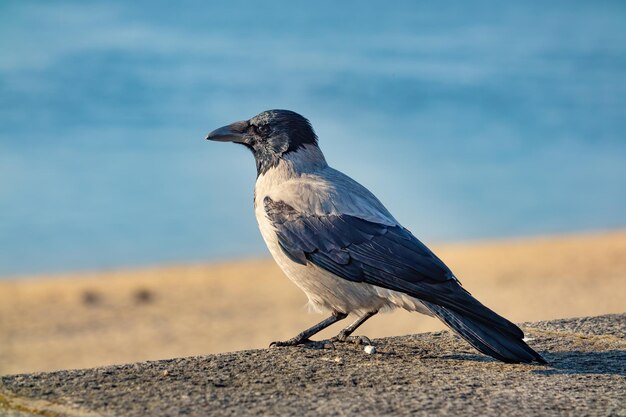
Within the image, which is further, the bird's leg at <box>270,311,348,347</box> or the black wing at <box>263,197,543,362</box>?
the bird's leg at <box>270,311,348,347</box>

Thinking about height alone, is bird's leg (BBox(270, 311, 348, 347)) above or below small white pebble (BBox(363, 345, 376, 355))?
above

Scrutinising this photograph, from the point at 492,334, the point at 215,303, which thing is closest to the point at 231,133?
the point at 492,334

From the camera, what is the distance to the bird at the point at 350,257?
439cm

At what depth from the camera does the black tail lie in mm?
4246

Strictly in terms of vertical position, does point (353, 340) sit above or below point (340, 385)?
above

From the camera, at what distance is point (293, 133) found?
5477 millimetres

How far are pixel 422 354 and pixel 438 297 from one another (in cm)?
30

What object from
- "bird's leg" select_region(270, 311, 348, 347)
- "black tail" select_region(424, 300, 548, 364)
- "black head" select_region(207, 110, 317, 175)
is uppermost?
"black head" select_region(207, 110, 317, 175)

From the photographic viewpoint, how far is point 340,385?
3932mm

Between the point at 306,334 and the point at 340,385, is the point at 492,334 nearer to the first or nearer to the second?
the point at 340,385

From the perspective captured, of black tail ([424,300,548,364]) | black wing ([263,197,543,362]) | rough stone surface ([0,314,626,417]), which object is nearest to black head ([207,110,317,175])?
black wing ([263,197,543,362])

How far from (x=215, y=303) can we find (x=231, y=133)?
788cm

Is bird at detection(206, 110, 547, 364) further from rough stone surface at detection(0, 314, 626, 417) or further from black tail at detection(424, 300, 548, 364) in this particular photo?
rough stone surface at detection(0, 314, 626, 417)

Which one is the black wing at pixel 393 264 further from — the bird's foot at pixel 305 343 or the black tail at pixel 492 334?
the bird's foot at pixel 305 343
